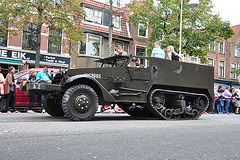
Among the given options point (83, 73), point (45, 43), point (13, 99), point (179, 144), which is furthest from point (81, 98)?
point (45, 43)

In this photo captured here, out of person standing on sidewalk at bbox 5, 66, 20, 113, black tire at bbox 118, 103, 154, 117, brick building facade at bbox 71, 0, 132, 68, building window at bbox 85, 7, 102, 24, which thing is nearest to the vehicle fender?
black tire at bbox 118, 103, 154, 117

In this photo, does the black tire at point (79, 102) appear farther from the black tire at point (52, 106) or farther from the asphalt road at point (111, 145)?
the asphalt road at point (111, 145)

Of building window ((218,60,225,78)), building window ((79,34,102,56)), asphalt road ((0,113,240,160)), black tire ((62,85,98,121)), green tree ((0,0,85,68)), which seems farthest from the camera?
building window ((218,60,225,78))

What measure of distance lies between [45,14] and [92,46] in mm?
9938

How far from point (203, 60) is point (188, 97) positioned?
1795 centimetres

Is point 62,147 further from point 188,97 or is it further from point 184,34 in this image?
point 184,34

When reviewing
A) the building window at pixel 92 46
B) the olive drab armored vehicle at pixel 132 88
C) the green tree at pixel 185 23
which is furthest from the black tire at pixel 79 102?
the building window at pixel 92 46

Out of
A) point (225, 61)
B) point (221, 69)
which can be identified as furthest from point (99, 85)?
point (225, 61)

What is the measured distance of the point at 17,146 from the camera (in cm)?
379

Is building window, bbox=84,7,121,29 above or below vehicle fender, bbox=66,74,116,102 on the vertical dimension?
above

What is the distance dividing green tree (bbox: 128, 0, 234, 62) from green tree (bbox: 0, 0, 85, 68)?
833 cm

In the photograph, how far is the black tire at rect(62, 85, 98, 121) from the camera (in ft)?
22.8

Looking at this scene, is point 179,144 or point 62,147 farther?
point 179,144

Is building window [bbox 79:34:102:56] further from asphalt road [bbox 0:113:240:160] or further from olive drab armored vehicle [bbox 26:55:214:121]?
asphalt road [bbox 0:113:240:160]
